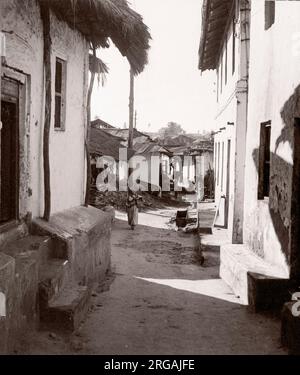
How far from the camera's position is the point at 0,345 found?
434 centimetres

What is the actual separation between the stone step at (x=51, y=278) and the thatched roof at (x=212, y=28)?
25.6 feet

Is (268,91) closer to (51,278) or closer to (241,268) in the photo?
(241,268)

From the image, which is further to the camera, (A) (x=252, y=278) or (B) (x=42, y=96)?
(B) (x=42, y=96)

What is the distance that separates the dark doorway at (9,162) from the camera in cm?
639

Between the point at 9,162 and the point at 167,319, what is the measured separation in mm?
3150

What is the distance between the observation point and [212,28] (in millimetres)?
13938

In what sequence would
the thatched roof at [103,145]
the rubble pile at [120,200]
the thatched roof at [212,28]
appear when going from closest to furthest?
the thatched roof at [212,28], the thatched roof at [103,145], the rubble pile at [120,200]

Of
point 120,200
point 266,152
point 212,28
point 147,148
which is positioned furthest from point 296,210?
point 147,148

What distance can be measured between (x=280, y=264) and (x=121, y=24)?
14.8 ft

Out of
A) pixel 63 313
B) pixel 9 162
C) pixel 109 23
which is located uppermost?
pixel 109 23

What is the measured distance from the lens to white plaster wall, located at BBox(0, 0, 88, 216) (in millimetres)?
6180

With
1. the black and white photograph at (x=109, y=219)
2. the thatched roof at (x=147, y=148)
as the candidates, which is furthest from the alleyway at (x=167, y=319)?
the thatched roof at (x=147, y=148)

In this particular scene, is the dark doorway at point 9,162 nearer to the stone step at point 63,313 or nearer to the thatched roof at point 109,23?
the stone step at point 63,313

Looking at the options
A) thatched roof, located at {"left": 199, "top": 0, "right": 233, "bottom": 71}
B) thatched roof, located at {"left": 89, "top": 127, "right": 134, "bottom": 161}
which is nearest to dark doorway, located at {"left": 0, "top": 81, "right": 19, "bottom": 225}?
thatched roof, located at {"left": 199, "top": 0, "right": 233, "bottom": 71}
